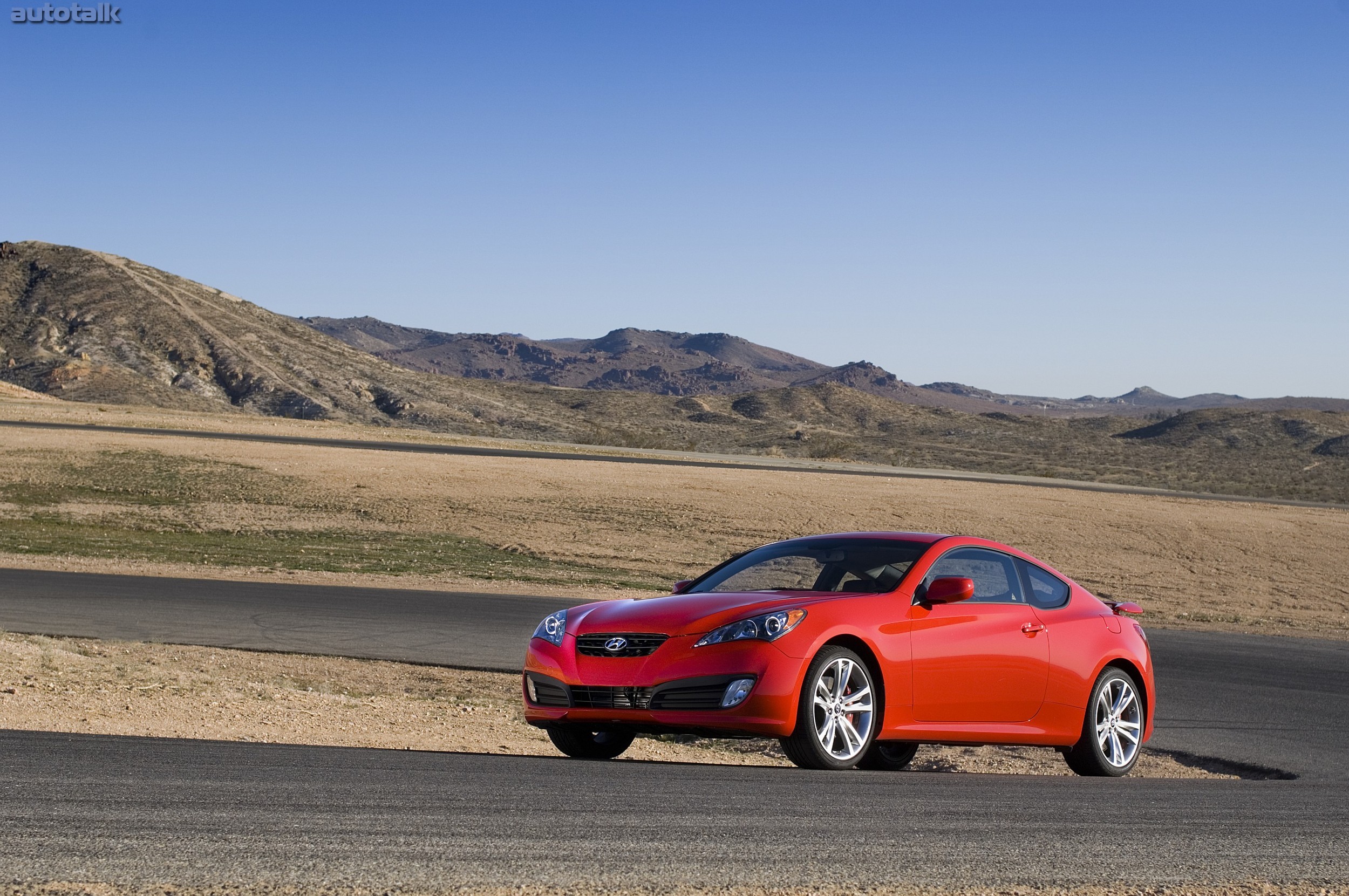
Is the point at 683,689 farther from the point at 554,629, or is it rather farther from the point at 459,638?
the point at 459,638

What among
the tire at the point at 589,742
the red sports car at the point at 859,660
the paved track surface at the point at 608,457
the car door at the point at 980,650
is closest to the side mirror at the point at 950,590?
the red sports car at the point at 859,660

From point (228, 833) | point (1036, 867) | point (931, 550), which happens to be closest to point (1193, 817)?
point (1036, 867)

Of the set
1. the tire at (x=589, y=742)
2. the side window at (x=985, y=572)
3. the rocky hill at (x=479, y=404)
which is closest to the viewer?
the tire at (x=589, y=742)

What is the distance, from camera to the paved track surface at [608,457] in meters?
49.4

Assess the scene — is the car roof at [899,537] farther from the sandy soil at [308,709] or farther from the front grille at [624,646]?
the sandy soil at [308,709]

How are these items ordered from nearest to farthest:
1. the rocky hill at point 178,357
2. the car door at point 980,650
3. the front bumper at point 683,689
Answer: the front bumper at point 683,689 → the car door at point 980,650 → the rocky hill at point 178,357

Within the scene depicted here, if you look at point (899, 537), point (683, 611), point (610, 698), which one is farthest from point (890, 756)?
point (610, 698)

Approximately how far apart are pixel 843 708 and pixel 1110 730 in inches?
99.9

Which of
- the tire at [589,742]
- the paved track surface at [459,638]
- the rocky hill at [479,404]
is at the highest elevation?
the rocky hill at [479,404]

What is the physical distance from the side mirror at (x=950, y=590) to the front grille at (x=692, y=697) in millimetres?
1544

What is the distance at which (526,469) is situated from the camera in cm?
4238

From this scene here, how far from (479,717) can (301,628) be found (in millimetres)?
5878

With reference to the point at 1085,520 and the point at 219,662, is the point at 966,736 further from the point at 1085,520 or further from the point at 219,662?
the point at 1085,520

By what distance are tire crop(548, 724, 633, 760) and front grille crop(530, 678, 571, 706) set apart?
0.19 meters
